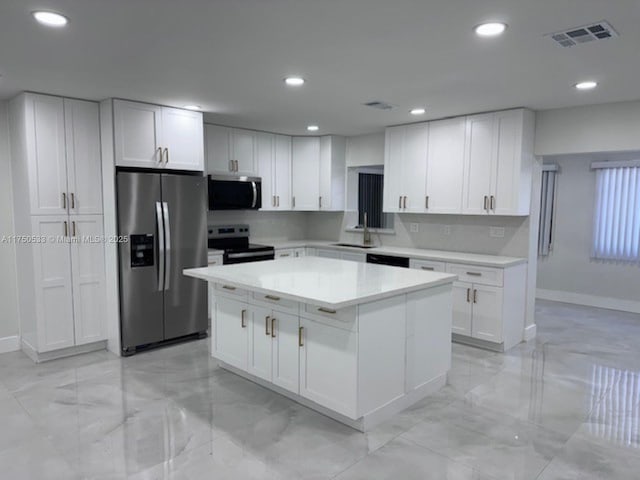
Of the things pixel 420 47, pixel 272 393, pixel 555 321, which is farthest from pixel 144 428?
pixel 555 321

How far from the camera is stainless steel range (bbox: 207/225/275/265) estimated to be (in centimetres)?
512

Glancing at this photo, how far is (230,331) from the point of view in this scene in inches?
140

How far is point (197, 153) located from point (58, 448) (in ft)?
9.63

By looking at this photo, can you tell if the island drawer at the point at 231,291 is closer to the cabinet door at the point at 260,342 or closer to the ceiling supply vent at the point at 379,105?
the cabinet door at the point at 260,342

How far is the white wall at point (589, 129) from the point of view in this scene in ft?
13.1

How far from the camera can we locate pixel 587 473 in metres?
2.36

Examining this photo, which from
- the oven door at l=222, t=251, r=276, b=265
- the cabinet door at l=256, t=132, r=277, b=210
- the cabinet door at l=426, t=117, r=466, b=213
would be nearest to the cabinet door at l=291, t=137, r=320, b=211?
the cabinet door at l=256, t=132, r=277, b=210

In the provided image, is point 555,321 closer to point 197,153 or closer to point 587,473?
point 587,473

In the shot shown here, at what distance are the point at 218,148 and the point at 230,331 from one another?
2.64 meters

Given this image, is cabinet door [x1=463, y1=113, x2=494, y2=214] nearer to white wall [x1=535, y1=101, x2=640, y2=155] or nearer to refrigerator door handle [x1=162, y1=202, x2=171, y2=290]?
white wall [x1=535, y1=101, x2=640, y2=155]

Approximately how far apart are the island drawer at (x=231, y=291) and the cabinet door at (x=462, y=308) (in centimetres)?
235

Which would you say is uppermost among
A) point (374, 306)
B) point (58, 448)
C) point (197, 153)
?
point (197, 153)

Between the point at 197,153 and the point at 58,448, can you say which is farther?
the point at 197,153

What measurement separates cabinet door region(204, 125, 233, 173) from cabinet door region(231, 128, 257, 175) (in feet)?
0.29
